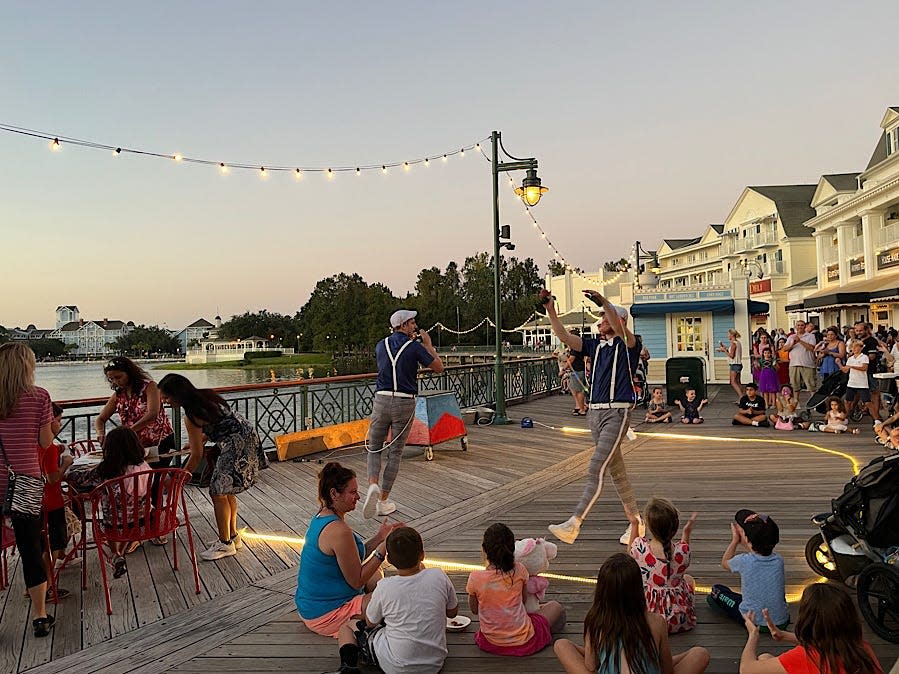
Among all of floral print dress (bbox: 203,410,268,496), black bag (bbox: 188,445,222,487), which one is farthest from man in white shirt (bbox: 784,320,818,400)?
black bag (bbox: 188,445,222,487)

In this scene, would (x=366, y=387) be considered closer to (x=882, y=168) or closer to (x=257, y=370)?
(x=882, y=168)

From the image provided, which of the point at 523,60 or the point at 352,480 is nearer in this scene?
the point at 352,480

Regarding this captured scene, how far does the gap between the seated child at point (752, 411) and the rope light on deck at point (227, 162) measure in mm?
6609

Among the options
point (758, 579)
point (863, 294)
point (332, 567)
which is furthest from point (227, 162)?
point (863, 294)

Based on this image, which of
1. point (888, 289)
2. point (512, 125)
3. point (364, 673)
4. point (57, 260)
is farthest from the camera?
point (57, 260)

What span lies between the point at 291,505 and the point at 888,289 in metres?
20.8

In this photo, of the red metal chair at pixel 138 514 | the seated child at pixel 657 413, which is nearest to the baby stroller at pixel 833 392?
the seated child at pixel 657 413

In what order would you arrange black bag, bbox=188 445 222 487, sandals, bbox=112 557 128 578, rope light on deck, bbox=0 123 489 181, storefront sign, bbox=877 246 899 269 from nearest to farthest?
sandals, bbox=112 557 128 578, black bag, bbox=188 445 222 487, rope light on deck, bbox=0 123 489 181, storefront sign, bbox=877 246 899 269

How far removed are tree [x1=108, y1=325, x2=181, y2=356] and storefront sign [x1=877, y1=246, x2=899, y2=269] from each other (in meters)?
61.5

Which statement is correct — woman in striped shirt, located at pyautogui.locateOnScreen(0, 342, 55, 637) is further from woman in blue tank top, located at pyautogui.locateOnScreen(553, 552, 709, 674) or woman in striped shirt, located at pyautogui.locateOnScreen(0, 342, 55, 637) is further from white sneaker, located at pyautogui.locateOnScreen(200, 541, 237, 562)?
woman in blue tank top, located at pyautogui.locateOnScreen(553, 552, 709, 674)

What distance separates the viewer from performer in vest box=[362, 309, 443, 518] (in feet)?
16.5

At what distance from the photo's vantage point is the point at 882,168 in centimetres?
2400

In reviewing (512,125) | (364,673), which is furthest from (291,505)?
(512,125)

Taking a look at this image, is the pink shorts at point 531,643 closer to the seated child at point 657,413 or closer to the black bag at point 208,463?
the black bag at point 208,463
